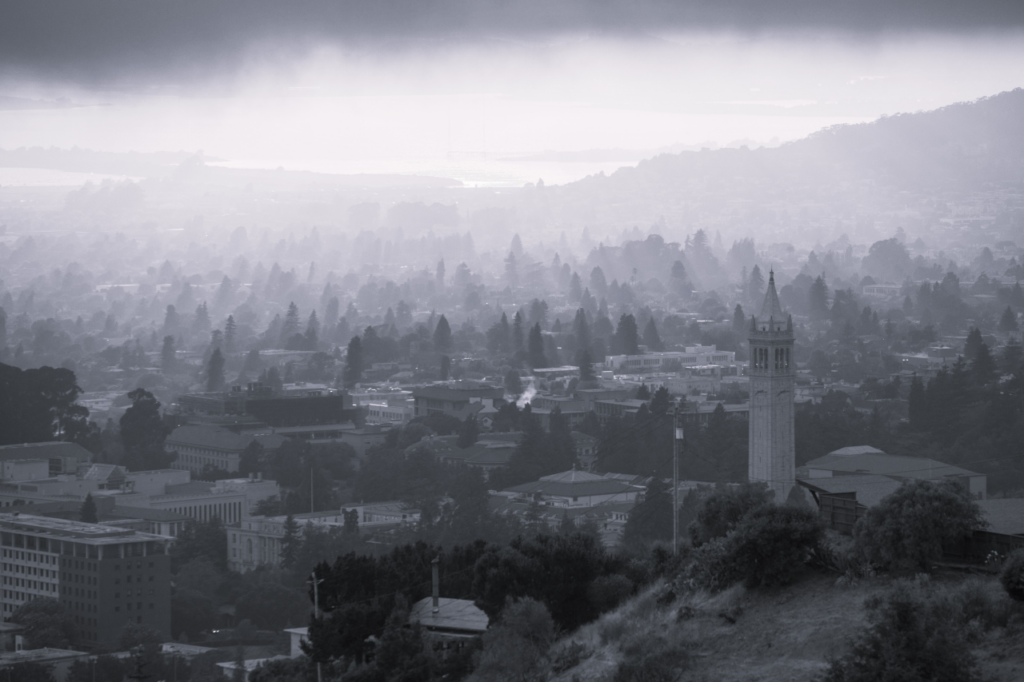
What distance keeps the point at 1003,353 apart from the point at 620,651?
42.6m

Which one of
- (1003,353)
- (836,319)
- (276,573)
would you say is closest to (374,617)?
(276,573)

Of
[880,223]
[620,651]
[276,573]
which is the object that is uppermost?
[880,223]

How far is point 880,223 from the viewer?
11819 cm

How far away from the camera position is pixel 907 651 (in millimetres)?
9258

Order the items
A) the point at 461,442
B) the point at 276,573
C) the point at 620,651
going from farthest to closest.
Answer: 1. the point at 461,442
2. the point at 276,573
3. the point at 620,651

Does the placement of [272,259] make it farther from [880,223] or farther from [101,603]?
[101,603]

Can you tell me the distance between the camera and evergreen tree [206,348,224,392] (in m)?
60.1

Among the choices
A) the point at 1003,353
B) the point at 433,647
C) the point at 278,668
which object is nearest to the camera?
the point at 433,647

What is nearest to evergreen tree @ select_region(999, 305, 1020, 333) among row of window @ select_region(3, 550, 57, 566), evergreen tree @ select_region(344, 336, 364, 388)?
evergreen tree @ select_region(344, 336, 364, 388)

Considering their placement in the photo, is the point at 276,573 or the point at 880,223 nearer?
the point at 276,573

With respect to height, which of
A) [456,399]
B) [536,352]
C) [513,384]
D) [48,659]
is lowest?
[48,659]

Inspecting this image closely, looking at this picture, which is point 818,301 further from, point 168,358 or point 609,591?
point 609,591

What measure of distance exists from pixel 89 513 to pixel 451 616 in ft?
60.9

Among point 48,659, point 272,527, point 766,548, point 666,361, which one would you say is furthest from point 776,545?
point 666,361
